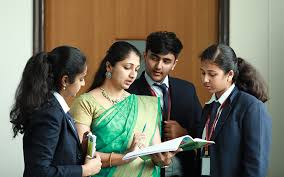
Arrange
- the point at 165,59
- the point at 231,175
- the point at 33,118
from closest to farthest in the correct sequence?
the point at 33,118 < the point at 231,175 < the point at 165,59

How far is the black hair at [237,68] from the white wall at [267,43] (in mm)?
1024

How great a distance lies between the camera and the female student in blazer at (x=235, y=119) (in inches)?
69.2

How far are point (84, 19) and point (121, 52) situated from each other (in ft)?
3.61

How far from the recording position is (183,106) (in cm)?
214

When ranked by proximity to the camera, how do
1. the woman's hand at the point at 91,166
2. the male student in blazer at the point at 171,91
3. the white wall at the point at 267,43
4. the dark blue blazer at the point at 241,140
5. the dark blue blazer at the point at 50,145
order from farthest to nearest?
the white wall at the point at 267,43
the male student in blazer at the point at 171,91
the dark blue blazer at the point at 241,140
the woman's hand at the point at 91,166
the dark blue blazer at the point at 50,145

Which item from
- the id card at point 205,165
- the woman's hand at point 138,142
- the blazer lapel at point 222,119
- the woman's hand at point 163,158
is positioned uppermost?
the blazer lapel at point 222,119

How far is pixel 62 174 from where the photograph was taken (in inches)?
59.0

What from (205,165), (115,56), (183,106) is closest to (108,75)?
(115,56)

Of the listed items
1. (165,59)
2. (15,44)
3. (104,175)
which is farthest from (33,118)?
(15,44)

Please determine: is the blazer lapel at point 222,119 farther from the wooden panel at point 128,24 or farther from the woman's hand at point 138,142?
the wooden panel at point 128,24

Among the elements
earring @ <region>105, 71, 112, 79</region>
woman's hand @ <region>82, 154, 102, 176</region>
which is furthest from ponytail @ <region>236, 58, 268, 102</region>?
woman's hand @ <region>82, 154, 102, 176</region>

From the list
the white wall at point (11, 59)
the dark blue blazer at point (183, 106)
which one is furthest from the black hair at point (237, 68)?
the white wall at point (11, 59)

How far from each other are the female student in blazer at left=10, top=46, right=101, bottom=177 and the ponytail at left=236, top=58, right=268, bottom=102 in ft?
2.28

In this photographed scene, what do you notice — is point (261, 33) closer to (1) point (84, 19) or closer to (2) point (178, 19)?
(2) point (178, 19)
